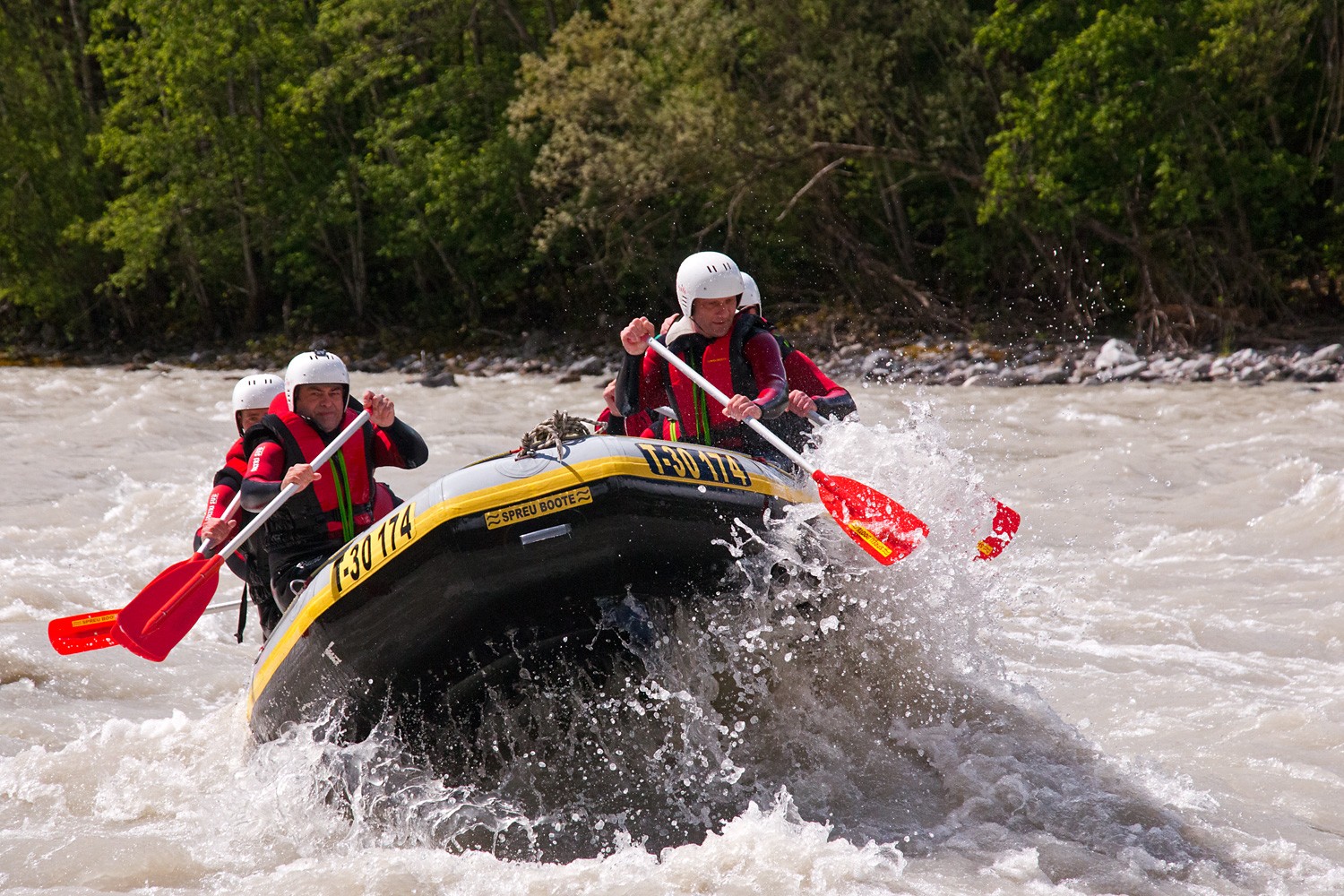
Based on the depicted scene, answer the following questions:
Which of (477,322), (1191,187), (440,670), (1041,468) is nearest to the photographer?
(440,670)

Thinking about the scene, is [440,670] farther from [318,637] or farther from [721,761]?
[721,761]

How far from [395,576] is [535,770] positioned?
801 millimetres

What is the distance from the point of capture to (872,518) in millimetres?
3992

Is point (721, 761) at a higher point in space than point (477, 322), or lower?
higher

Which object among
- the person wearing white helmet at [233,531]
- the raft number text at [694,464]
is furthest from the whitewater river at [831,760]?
the person wearing white helmet at [233,531]

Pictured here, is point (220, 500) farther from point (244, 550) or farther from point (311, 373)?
point (311, 373)

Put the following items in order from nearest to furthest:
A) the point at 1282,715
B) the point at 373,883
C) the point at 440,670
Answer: the point at 373,883 < the point at 440,670 < the point at 1282,715

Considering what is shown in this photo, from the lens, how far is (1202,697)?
4.71m

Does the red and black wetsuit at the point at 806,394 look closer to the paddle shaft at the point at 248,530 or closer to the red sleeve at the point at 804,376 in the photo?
the red sleeve at the point at 804,376

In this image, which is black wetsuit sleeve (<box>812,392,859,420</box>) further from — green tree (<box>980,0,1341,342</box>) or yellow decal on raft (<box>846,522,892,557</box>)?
green tree (<box>980,0,1341,342</box>)

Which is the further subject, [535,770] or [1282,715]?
[1282,715]

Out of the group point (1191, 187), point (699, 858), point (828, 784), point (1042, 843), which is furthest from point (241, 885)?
point (1191, 187)

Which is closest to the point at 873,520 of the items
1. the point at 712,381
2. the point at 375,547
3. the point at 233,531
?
the point at 712,381

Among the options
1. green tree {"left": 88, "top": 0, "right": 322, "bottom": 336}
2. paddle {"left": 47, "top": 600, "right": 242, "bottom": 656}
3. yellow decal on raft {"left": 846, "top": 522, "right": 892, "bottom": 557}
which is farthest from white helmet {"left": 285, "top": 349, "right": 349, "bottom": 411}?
green tree {"left": 88, "top": 0, "right": 322, "bottom": 336}
